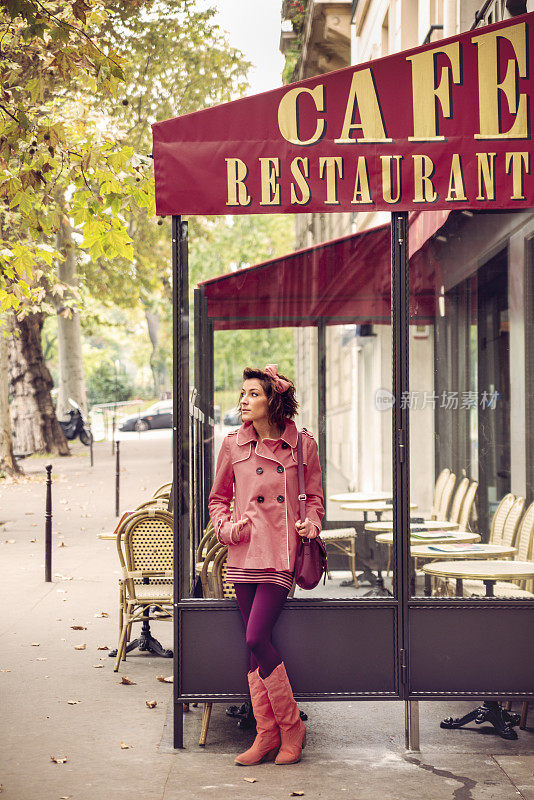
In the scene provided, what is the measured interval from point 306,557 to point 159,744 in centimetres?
132

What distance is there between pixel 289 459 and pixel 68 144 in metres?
4.42

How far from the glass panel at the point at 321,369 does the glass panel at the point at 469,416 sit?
12.0 inches

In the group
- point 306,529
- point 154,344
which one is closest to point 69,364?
point 306,529

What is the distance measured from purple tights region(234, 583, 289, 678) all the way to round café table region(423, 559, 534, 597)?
1227mm

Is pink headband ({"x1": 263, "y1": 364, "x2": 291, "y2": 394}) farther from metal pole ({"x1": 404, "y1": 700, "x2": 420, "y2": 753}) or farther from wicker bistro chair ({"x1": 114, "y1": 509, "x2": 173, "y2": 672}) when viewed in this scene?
wicker bistro chair ({"x1": 114, "y1": 509, "x2": 173, "y2": 672})

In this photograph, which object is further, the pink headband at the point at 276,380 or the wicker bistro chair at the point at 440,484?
the wicker bistro chair at the point at 440,484

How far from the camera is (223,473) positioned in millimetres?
5566

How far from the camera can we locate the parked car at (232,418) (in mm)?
6991

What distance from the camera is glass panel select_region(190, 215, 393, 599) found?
666 cm

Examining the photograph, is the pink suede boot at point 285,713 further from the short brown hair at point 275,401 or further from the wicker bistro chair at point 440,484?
the wicker bistro chair at point 440,484

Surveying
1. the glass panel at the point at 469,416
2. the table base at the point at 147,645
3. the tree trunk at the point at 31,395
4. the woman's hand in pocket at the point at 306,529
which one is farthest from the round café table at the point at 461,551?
the tree trunk at the point at 31,395

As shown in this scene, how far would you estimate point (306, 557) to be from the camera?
5453 millimetres

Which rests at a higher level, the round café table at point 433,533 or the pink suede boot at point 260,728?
the round café table at point 433,533

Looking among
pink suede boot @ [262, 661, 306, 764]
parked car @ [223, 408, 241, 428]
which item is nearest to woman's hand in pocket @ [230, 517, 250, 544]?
pink suede boot @ [262, 661, 306, 764]
